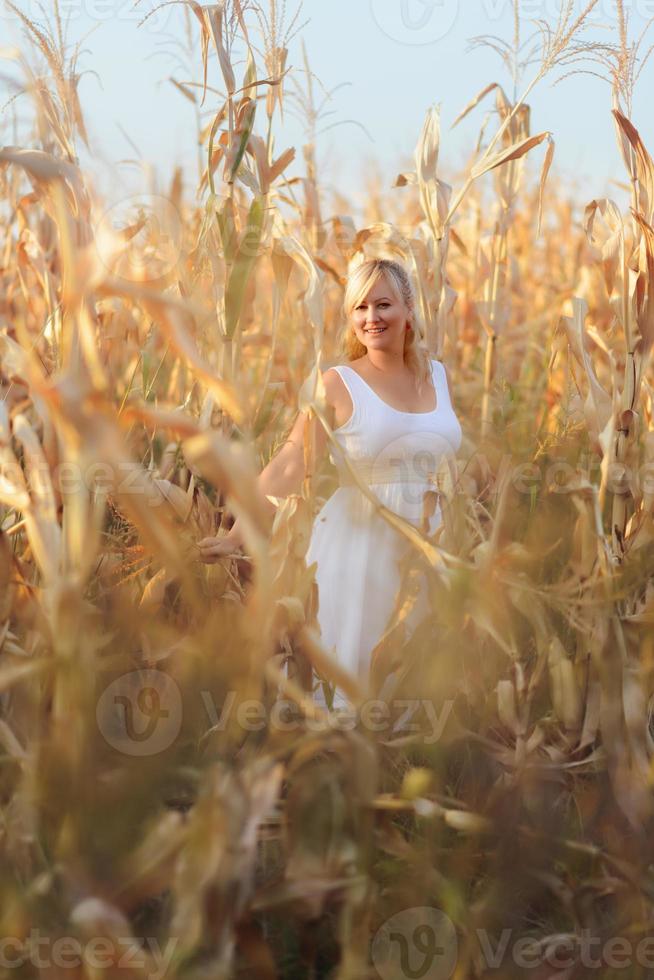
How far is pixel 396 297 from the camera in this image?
2.25 meters

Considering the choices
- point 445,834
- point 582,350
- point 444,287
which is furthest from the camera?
point 444,287

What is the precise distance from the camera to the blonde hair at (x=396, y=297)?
2.23 m

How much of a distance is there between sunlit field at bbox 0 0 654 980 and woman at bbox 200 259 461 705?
0.19m

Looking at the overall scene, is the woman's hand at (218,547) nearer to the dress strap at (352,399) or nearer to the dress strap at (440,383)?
the dress strap at (352,399)

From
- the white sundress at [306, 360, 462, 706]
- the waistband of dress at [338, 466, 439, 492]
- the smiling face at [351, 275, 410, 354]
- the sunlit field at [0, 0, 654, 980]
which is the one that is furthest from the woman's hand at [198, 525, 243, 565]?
→ the smiling face at [351, 275, 410, 354]

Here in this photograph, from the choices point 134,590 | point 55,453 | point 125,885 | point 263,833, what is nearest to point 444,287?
point 134,590

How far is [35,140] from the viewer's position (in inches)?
127

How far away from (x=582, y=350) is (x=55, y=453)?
108 centimetres

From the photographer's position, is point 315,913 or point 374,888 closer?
point 315,913

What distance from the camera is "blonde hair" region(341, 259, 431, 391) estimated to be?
2227mm

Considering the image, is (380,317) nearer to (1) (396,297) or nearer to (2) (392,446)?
(1) (396,297)

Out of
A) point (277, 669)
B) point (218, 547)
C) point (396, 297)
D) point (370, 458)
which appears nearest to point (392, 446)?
point (370, 458)

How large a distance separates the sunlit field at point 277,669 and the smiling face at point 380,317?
21 cm

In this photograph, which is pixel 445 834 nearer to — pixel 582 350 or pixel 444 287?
pixel 582 350
